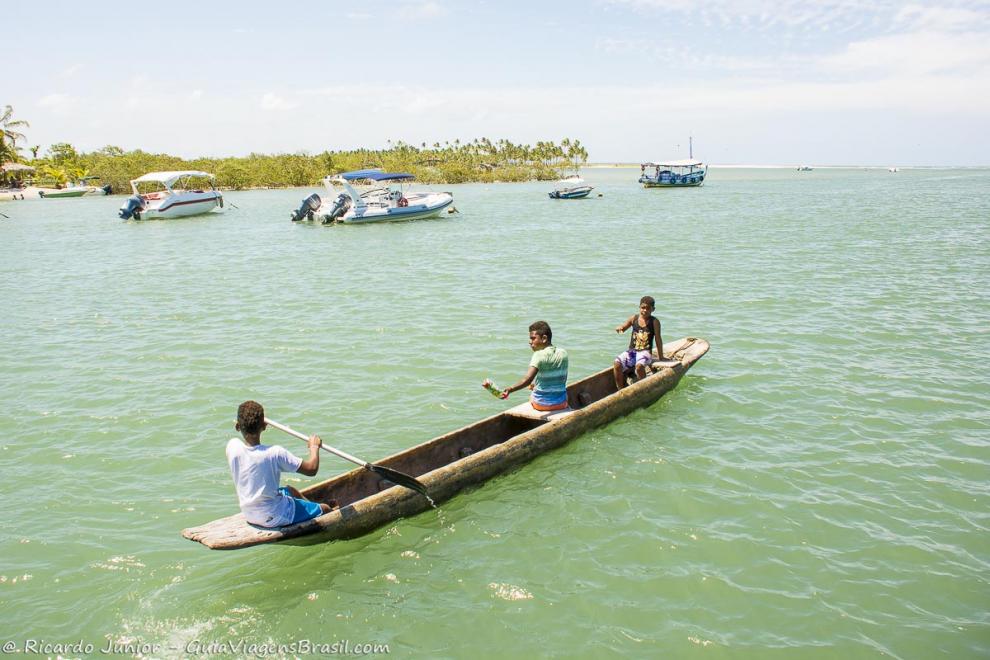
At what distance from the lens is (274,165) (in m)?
86.2

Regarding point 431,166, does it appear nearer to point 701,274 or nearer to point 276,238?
point 276,238

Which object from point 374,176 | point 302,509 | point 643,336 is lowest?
point 302,509

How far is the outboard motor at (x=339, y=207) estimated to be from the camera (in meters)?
37.7

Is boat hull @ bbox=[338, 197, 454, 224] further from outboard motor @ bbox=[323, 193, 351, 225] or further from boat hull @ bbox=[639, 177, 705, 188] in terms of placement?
boat hull @ bbox=[639, 177, 705, 188]

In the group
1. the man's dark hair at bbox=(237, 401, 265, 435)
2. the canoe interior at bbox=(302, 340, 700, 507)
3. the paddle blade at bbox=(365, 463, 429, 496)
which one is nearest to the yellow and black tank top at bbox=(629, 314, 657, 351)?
the canoe interior at bbox=(302, 340, 700, 507)

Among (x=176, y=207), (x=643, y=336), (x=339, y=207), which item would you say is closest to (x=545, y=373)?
(x=643, y=336)

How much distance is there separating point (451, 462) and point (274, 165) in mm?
86879

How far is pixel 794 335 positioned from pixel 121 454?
11838mm

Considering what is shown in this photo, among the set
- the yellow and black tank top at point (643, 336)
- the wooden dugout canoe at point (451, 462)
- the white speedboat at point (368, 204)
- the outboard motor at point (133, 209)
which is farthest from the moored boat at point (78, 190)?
the wooden dugout canoe at point (451, 462)

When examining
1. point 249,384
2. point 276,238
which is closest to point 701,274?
point 249,384

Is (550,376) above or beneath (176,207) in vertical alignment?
beneath

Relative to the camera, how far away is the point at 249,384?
10.9 metres

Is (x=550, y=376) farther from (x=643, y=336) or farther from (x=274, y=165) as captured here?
(x=274, y=165)

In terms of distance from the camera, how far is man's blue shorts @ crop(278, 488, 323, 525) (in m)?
5.70
